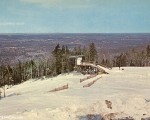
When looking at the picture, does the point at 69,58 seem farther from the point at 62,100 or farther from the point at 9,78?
the point at 62,100

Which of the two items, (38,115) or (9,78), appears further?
(9,78)

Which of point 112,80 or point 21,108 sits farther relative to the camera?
point 112,80

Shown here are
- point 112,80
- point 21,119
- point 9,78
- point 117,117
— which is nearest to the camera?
point 21,119

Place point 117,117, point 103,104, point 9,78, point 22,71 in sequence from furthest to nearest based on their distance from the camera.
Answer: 1. point 22,71
2. point 9,78
3. point 103,104
4. point 117,117

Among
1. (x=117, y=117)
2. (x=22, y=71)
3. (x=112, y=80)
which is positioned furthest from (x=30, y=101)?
(x=22, y=71)

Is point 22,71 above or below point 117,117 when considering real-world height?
below

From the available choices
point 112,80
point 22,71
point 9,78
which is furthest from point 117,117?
point 22,71

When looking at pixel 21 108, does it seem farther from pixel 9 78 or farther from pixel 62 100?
pixel 9 78

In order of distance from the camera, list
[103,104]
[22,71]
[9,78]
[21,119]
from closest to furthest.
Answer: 1. [21,119]
2. [103,104]
3. [9,78]
4. [22,71]

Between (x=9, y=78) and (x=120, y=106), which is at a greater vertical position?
(x=120, y=106)
